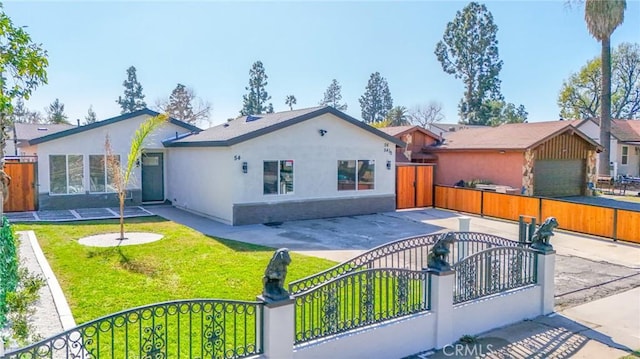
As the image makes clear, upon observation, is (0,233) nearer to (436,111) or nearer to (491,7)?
(491,7)

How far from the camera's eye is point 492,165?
858 inches

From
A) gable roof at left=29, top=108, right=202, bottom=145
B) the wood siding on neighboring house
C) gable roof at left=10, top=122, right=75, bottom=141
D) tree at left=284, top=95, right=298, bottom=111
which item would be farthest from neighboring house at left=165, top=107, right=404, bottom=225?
tree at left=284, top=95, right=298, bottom=111

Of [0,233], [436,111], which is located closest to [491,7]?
[436,111]

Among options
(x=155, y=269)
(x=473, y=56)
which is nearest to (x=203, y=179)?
(x=155, y=269)

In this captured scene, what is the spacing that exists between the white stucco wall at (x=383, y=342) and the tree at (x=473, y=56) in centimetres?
4331

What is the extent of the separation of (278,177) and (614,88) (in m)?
47.3

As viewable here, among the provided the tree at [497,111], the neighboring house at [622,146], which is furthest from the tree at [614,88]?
the neighboring house at [622,146]

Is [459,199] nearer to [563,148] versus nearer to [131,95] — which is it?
[563,148]

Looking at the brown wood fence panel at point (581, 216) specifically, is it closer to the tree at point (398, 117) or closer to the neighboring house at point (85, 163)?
→ the neighboring house at point (85, 163)

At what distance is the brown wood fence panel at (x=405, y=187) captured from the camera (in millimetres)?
18859

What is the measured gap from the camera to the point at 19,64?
5.09m

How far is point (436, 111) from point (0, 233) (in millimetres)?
59568

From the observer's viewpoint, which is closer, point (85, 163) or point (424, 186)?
point (85, 163)

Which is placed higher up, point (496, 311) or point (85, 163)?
point (85, 163)
